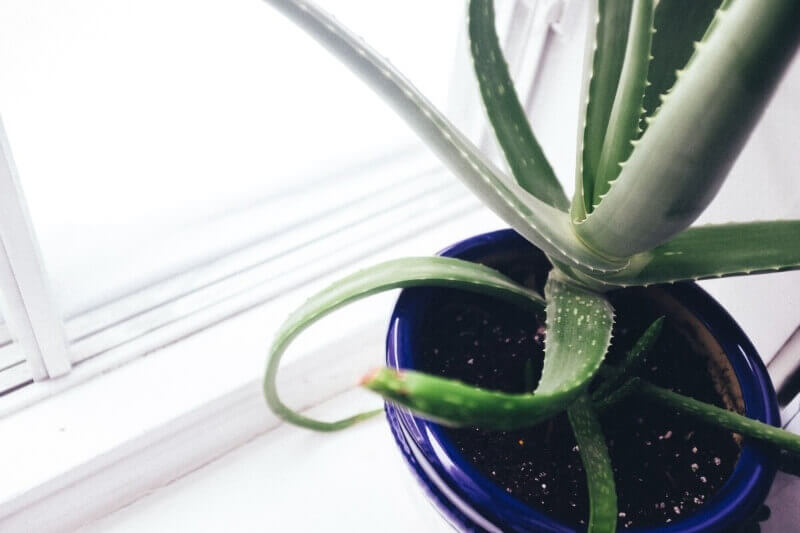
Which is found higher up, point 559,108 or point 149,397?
point 559,108

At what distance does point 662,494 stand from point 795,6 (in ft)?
0.95

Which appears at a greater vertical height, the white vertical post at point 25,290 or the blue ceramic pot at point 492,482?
the white vertical post at point 25,290

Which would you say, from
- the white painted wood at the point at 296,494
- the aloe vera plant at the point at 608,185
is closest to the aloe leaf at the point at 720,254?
the aloe vera plant at the point at 608,185

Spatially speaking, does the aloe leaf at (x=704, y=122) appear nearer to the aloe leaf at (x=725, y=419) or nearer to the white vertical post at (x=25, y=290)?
the aloe leaf at (x=725, y=419)

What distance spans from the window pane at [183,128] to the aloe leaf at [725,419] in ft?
1.19

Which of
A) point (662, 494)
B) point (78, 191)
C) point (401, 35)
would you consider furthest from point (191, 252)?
point (662, 494)

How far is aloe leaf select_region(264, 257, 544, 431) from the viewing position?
0.34 metres

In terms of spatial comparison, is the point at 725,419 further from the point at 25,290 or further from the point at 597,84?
the point at 25,290

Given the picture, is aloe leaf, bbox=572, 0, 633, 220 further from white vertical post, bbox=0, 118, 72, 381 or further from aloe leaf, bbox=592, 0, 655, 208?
white vertical post, bbox=0, 118, 72, 381

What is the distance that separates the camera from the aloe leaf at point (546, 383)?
0.17m

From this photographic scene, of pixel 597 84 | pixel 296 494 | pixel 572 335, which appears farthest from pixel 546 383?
pixel 296 494

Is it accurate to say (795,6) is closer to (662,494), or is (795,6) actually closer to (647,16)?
(647,16)

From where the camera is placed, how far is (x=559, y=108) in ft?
2.09

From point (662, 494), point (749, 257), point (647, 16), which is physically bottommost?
point (662, 494)
